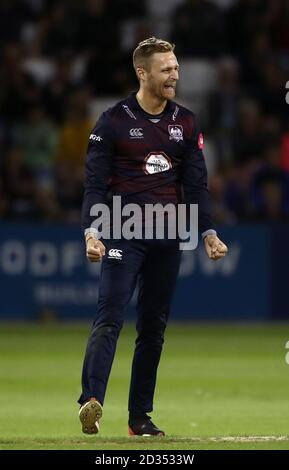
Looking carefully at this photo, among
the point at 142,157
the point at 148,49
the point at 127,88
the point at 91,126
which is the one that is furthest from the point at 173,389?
the point at 127,88

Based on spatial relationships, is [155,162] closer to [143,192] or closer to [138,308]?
[143,192]

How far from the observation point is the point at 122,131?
383 inches

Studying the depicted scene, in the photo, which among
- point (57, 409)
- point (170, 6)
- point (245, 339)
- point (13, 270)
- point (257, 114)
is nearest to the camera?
point (57, 409)

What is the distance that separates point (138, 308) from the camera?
9945 millimetres

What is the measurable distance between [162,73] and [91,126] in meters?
11.9

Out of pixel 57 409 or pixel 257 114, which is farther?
pixel 257 114

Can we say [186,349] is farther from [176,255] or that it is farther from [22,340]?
[176,255]

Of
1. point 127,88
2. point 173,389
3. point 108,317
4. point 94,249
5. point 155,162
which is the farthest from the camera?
point 127,88

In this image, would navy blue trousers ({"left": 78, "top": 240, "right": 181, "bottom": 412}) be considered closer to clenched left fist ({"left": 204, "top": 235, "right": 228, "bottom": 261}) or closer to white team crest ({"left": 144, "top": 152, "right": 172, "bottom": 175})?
clenched left fist ({"left": 204, "top": 235, "right": 228, "bottom": 261})

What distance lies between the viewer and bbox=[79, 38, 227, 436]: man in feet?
31.4

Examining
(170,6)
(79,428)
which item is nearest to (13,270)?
(170,6)

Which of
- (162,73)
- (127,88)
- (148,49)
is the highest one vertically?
(127,88)

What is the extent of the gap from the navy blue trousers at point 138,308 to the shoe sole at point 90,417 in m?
0.20
